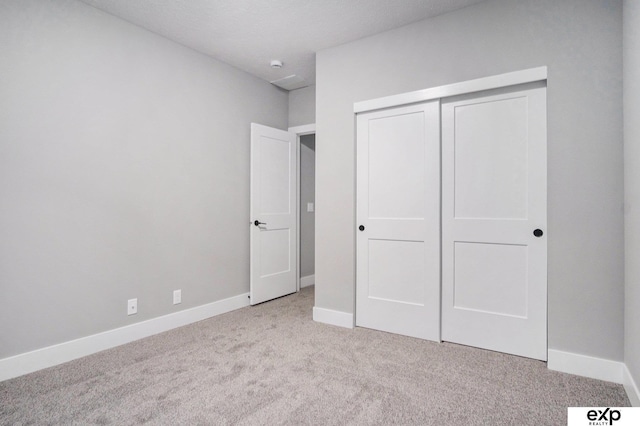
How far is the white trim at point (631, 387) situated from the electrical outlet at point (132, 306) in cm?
347

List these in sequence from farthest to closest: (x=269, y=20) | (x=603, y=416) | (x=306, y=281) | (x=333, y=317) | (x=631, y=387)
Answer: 1. (x=306, y=281)
2. (x=333, y=317)
3. (x=269, y=20)
4. (x=631, y=387)
5. (x=603, y=416)

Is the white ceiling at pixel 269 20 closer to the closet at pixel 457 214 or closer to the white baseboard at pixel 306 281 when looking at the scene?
the closet at pixel 457 214

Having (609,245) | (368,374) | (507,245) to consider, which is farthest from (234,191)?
(609,245)

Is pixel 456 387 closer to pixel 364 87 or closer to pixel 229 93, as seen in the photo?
pixel 364 87

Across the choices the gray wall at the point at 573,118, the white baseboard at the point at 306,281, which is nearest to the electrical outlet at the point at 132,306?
the white baseboard at the point at 306,281

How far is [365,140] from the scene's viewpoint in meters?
3.15

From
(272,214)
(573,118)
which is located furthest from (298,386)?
(573,118)

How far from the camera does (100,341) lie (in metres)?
2.67

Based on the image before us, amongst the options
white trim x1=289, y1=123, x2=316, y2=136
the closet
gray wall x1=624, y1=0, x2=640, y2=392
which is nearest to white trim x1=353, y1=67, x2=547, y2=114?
the closet

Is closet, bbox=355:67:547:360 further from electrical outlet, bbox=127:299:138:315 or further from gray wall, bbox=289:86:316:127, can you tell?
electrical outlet, bbox=127:299:138:315

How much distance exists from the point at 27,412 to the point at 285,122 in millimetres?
3774

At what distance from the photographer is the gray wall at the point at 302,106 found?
4418mm

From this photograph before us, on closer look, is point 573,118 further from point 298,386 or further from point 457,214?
point 298,386

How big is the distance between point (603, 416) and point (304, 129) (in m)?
3.87
